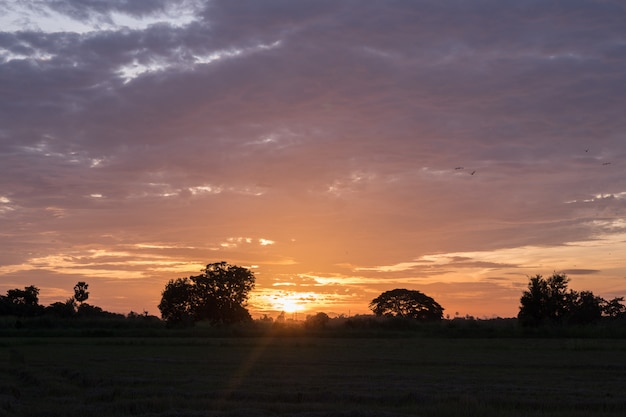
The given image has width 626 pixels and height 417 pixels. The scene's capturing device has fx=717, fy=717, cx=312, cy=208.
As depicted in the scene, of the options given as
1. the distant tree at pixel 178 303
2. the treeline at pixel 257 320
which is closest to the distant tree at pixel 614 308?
the treeline at pixel 257 320

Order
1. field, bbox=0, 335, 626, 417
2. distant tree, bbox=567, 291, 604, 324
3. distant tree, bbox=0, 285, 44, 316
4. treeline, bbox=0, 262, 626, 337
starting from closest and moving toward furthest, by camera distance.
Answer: field, bbox=0, 335, 626, 417 < treeline, bbox=0, 262, 626, 337 < distant tree, bbox=567, 291, 604, 324 < distant tree, bbox=0, 285, 44, 316

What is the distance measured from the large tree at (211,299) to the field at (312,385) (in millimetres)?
57735

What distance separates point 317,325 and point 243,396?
60458mm

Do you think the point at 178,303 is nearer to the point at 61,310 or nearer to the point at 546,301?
the point at 61,310

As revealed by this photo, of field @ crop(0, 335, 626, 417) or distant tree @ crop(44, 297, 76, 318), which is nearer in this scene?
field @ crop(0, 335, 626, 417)

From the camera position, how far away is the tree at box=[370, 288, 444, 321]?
439 feet

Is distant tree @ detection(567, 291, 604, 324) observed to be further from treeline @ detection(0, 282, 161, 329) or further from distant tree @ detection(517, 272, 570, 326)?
treeline @ detection(0, 282, 161, 329)

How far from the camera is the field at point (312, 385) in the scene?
19.8 m

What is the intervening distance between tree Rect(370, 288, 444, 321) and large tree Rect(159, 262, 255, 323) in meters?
41.4

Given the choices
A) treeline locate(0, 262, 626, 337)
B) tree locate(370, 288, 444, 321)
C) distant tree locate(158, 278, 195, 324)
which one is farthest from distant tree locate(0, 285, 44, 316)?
tree locate(370, 288, 444, 321)

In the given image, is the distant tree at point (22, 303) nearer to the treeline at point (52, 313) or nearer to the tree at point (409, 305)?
the treeline at point (52, 313)

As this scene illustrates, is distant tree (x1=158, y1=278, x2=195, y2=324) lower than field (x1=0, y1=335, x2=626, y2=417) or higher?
higher

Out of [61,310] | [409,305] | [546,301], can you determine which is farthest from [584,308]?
[61,310]

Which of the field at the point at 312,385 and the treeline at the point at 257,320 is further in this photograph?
the treeline at the point at 257,320
